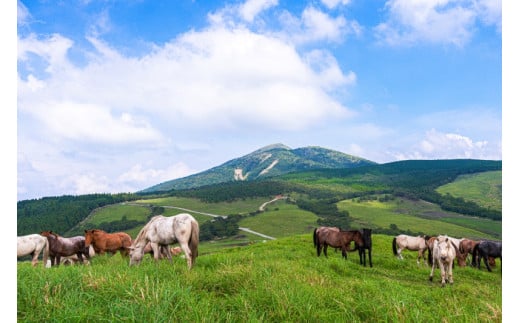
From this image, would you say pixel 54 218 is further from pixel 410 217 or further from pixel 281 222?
pixel 410 217

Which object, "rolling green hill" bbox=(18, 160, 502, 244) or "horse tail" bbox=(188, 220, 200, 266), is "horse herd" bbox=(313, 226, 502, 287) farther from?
"rolling green hill" bbox=(18, 160, 502, 244)

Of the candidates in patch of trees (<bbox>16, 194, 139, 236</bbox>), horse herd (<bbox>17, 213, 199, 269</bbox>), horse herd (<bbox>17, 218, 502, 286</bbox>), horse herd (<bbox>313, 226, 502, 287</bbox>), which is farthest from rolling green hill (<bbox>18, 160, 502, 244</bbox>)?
horse herd (<bbox>17, 213, 199, 269</bbox>)

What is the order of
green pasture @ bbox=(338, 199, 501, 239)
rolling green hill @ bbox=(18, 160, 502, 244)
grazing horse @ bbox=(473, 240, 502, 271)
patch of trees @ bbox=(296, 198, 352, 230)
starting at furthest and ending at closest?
patch of trees @ bbox=(296, 198, 352, 230)
rolling green hill @ bbox=(18, 160, 502, 244)
green pasture @ bbox=(338, 199, 501, 239)
grazing horse @ bbox=(473, 240, 502, 271)

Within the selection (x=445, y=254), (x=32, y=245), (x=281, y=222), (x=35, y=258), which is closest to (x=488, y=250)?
(x=445, y=254)

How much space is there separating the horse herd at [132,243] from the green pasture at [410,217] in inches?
5280

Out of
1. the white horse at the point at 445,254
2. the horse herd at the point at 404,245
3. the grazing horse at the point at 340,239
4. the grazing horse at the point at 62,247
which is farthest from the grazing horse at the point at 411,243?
the grazing horse at the point at 62,247

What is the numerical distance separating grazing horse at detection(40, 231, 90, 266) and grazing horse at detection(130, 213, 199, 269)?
18.3 feet

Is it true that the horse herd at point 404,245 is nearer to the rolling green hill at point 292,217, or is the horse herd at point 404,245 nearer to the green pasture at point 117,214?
the rolling green hill at point 292,217

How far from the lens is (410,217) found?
154375 millimetres

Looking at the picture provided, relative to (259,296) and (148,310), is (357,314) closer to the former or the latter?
(259,296)

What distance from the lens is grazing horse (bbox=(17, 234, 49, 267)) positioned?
15.6m

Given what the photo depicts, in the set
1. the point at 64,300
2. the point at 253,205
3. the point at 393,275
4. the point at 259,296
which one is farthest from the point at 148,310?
the point at 253,205

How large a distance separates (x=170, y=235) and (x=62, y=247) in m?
8.15

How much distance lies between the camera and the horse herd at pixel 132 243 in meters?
13.2
